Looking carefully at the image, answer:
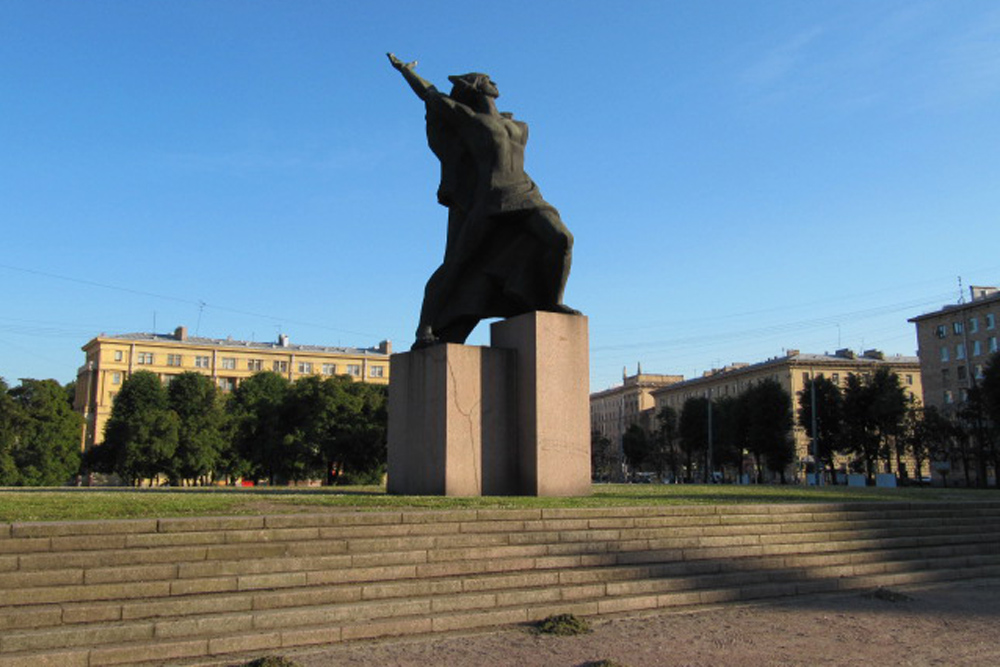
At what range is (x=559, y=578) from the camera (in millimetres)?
8648

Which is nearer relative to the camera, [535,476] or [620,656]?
[620,656]

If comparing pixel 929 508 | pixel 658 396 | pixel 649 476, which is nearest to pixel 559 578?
pixel 929 508

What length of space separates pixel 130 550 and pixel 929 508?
11.7 m

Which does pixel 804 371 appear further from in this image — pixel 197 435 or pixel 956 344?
pixel 197 435

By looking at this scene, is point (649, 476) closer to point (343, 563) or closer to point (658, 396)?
point (658, 396)

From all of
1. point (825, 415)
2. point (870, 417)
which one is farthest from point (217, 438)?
point (870, 417)

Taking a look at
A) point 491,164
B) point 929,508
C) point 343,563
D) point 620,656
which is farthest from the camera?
point 491,164

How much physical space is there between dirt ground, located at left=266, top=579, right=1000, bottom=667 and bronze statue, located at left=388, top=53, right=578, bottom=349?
706cm

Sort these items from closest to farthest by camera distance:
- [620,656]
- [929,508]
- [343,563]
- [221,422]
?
[620,656]
[343,563]
[929,508]
[221,422]

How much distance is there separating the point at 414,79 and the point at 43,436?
49570 mm

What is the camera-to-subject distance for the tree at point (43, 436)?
53.6 meters

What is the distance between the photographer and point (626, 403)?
138000 millimetres

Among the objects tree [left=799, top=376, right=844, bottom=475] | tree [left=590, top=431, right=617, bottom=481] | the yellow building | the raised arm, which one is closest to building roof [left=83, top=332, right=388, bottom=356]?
the yellow building

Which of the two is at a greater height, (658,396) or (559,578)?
(658,396)
